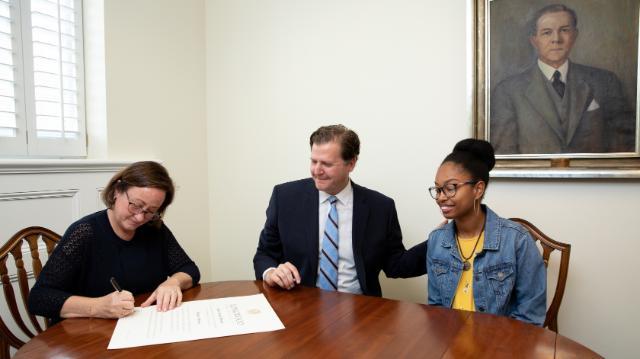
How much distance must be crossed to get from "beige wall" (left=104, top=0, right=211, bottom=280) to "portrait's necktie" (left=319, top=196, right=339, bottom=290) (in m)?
1.49

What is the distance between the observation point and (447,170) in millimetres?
1778

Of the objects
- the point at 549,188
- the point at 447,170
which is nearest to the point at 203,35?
the point at 447,170

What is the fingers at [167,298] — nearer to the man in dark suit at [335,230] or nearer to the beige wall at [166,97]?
the man in dark suit at [335,230]

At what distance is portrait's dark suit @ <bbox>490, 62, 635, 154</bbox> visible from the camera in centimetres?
211

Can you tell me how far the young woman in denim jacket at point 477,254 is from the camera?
1650 millimetres

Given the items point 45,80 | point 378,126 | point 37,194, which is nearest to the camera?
point 37,194

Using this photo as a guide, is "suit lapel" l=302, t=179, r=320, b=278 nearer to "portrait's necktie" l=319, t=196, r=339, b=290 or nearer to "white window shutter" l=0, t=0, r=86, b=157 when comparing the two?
"portrait's necktie" l=319, t=196, r=339, b=290

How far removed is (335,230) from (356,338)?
0.89m

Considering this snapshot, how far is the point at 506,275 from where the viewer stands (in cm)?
166

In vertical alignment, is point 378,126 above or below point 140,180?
above

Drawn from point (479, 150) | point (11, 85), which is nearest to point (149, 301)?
point (479, 150)

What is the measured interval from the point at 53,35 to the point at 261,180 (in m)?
1.56

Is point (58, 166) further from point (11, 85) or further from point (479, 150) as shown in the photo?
point (479, 150)

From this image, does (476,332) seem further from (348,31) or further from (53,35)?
(53,35)
